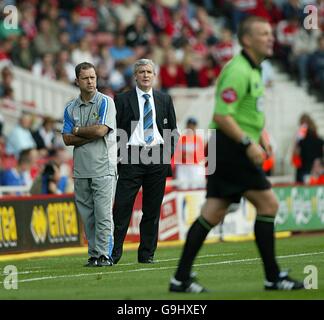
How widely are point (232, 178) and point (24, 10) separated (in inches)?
647

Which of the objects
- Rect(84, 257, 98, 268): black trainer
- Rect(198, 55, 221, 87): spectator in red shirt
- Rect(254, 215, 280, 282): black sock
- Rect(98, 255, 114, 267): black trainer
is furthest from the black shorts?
Rect(198, 55, 221, 87): spectator in red shirt

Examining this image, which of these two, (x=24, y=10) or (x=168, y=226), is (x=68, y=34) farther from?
(x=168, y=226)

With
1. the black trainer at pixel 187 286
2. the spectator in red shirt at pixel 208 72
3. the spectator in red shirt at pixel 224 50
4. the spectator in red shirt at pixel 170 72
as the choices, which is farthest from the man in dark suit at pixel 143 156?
the spectator in red shirt at pixel 224 50

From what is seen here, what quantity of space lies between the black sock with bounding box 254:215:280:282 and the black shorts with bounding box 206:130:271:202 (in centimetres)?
32

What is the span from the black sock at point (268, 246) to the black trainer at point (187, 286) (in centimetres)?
57

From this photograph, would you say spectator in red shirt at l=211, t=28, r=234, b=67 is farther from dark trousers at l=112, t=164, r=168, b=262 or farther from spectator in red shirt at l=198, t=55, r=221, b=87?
dark trousers at l=112, t=164, r=168, b=262

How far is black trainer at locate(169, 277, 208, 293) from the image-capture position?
10.7m

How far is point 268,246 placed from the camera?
10.8 m

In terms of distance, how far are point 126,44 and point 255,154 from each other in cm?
1817

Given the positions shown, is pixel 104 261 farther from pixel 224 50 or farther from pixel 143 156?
pixel 224 50

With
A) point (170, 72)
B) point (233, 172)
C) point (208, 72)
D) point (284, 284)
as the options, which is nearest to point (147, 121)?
point (233, 172)

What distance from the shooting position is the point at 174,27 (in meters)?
30.2
